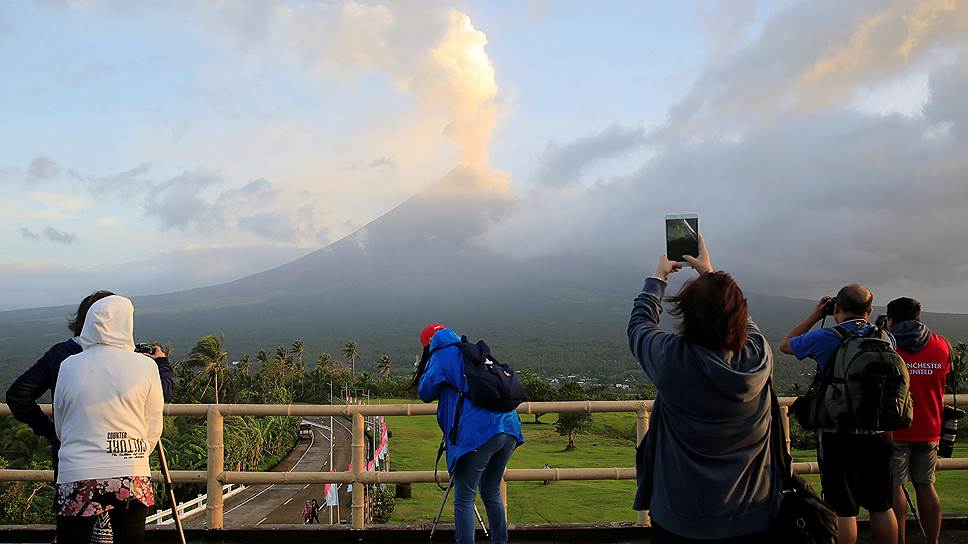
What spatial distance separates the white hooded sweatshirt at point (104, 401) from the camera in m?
2.87

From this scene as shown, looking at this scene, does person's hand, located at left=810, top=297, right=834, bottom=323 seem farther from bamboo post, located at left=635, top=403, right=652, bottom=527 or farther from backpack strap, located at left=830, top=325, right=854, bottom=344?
bamboo post, located at left=635, top=403, right=652, bottom=527

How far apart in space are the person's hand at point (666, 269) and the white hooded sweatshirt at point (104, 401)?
216 cm

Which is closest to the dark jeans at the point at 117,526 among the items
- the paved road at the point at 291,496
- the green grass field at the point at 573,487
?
the green grass field at the point at 573,487

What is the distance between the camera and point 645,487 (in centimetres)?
261

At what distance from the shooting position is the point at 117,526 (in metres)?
2.92

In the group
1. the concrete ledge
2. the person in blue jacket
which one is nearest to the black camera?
the concrete ledge

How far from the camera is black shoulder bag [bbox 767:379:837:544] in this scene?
7.77ft

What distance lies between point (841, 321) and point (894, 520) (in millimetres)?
980

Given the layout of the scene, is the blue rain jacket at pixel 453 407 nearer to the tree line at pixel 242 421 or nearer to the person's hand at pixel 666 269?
the person's hand at pixel 666 269

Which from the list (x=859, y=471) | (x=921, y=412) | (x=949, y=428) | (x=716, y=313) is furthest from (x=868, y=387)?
(x=716, y=313)

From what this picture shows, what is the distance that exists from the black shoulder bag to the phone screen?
56cm

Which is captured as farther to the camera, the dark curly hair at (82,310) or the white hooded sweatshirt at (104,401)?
the dark curly hair at (82,310)

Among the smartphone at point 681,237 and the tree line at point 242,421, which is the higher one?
the smartphone at point 681,237

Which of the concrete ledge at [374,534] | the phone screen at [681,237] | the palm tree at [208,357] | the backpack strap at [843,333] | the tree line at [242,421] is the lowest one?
the tree line at [242,421]
